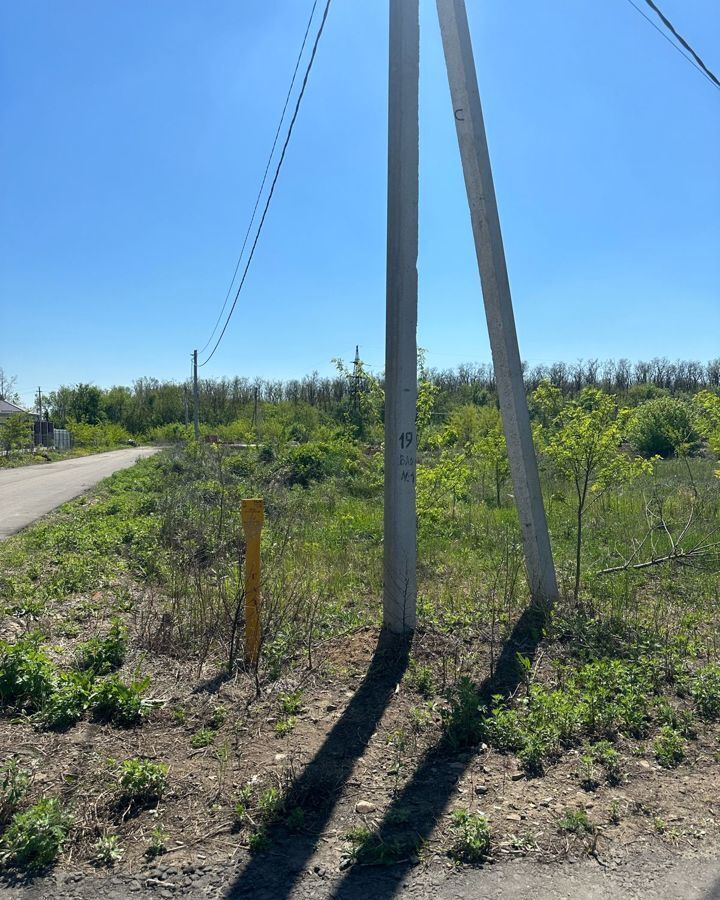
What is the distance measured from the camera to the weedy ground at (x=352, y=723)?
2896mm

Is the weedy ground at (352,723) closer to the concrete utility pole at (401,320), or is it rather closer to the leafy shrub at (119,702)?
the leafy shrub at (119,702)

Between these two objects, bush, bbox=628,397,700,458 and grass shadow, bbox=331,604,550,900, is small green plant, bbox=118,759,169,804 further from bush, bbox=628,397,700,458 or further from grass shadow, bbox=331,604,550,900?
bush, bbox=628,397,700,458

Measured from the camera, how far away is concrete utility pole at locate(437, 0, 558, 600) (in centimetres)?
563

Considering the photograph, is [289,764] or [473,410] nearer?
[289,764]

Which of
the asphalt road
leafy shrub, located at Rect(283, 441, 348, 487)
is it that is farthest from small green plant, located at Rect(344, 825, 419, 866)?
leafy shrub, located at Rect(283, 441, 348, 487)

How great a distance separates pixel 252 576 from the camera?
4.71 meters

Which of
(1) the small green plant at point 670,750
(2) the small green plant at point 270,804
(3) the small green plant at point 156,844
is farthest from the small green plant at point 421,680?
(3) the small green plant at point 156,844

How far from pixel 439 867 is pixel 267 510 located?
33.6 feet

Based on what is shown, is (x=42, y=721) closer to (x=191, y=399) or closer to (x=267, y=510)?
(x=267, y=510)

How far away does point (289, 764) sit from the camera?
3.49m

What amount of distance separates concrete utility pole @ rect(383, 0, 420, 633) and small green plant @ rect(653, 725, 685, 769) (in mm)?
2028

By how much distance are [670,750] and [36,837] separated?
3149 mm

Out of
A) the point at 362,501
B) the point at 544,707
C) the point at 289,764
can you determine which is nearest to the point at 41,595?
the point at 289,764

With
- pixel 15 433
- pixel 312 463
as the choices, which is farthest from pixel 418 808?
pixel 15 433
